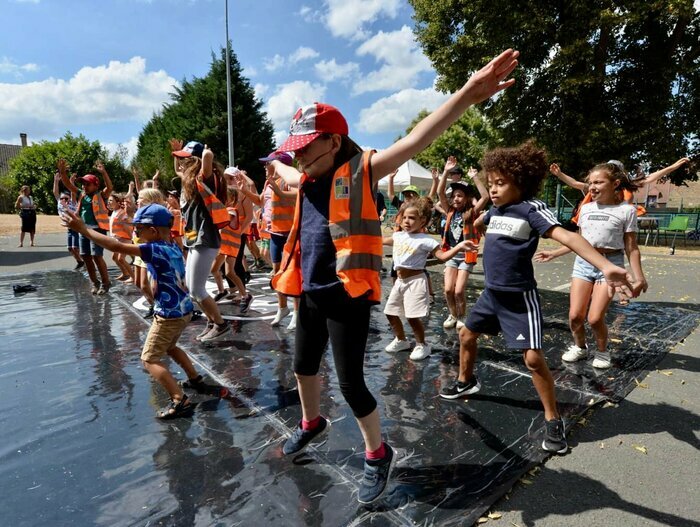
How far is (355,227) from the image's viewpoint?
197 cm

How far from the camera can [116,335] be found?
482cm

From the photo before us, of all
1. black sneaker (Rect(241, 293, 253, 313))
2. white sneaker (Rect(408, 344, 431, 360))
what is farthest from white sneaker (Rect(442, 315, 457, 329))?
black sneaker (Rect(241, 293, 253, 313))

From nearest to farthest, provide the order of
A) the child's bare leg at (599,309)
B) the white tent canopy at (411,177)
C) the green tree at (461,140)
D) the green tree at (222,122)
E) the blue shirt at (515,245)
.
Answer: the blue shirt at (515,245)
the child's bare leg at (599,309)
the white tent canopy at (411,177)
the green tree at (222,122)
the green tree at (461,140)

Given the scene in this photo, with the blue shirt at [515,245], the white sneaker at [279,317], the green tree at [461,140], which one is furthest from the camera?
the green tree at [461,140]

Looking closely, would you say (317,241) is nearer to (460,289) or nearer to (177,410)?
(177,410)

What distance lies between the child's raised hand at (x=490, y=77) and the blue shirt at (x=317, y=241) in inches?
29.6

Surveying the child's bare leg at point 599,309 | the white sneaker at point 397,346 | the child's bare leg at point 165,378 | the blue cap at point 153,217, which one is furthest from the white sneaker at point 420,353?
the blue cap at point 153,217

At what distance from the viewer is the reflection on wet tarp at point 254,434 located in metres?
2.08

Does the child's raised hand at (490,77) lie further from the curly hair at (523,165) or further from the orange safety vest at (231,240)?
the orange safety vest at (231,240)

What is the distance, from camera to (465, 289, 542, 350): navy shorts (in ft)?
8.55

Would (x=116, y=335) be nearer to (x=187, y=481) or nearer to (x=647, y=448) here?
(x=187, y=481)

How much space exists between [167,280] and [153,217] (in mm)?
472

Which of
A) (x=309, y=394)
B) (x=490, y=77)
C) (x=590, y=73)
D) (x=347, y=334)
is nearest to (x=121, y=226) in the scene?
(x=309, y=394)

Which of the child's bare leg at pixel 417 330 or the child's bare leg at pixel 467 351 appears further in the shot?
the child's bare leg at pixel 417 330
